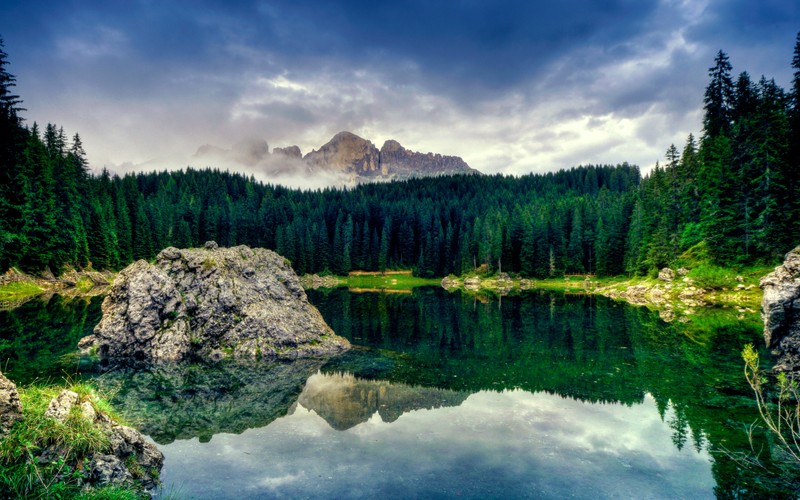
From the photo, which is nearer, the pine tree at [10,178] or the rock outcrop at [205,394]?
the rock outcrop at [205,394]

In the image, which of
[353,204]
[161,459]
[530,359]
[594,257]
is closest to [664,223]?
[594,257]

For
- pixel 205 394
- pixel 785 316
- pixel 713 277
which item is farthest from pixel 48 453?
pixel 713 277

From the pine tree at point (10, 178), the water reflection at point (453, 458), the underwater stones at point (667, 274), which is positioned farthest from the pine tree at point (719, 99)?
the pine tree at point (10, 178)

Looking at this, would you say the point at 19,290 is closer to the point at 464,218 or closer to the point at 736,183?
the point at 736,183

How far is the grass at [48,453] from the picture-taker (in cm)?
931

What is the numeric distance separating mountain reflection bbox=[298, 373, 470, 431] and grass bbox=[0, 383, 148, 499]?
9679mm

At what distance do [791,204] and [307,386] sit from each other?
60.9 meters

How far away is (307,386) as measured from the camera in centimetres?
2500

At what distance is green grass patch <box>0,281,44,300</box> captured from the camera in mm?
63478

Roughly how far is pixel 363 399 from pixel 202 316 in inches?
661

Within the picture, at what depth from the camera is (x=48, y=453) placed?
410 inches

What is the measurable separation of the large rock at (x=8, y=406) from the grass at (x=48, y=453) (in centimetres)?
15

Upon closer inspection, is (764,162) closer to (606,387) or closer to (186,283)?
A: (606,387)

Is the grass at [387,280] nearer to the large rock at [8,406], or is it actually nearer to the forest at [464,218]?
the forest at [464,218]
